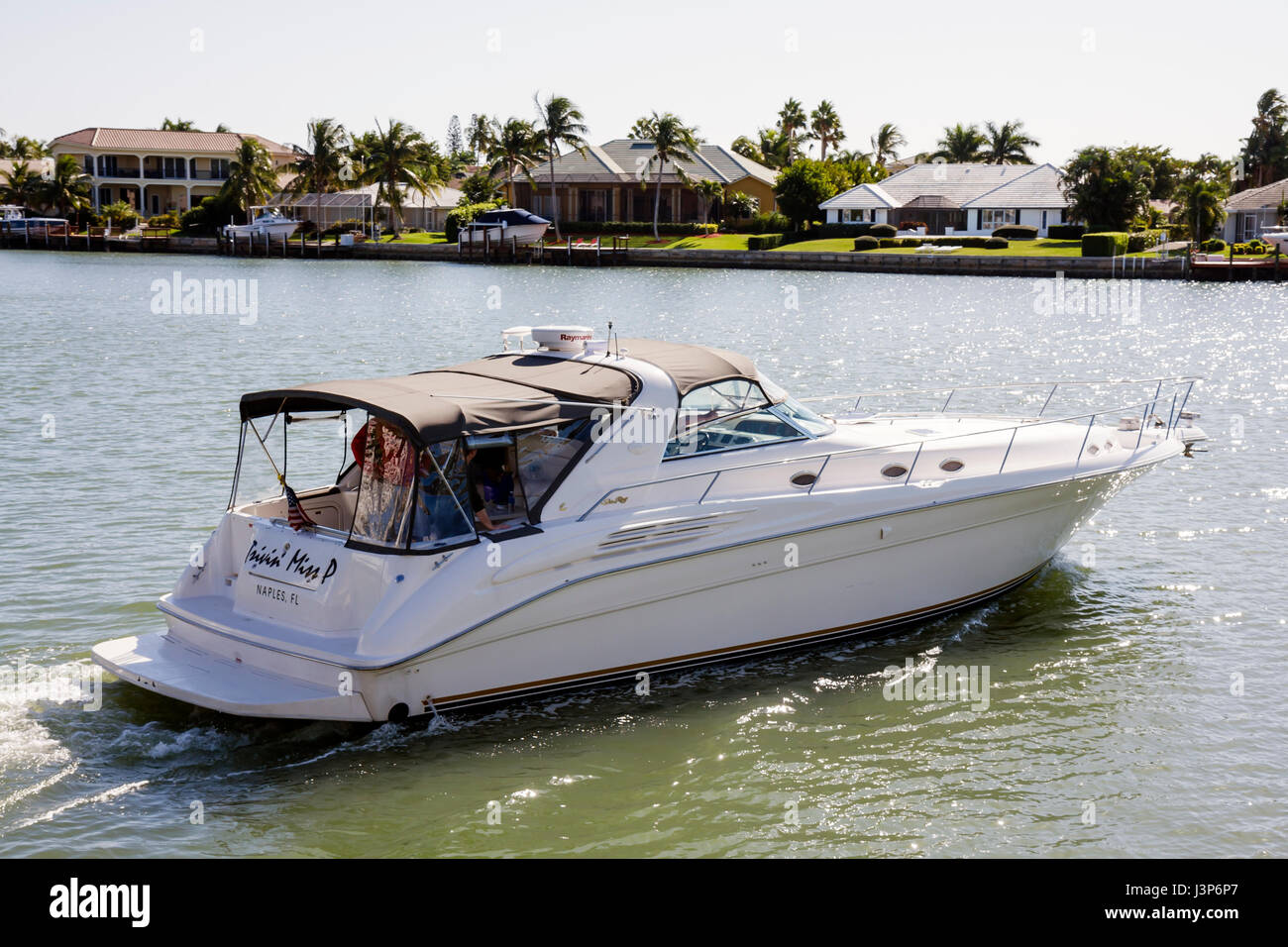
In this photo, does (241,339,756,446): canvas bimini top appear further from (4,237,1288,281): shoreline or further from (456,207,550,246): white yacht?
(456,207,550,246): white yacht

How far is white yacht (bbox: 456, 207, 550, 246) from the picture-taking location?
7712cm

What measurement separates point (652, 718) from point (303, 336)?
28.2 meters

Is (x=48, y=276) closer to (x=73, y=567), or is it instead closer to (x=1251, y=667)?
(x=73, y=567)

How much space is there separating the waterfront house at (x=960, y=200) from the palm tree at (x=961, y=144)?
20705mm

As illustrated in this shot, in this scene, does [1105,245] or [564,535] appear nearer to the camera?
[564,535]

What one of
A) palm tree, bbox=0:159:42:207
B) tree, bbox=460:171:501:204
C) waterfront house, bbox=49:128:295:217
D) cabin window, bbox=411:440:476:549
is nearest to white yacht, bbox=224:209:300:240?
tree, bbox=460:171:501:204

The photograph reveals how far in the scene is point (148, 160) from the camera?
98.6m

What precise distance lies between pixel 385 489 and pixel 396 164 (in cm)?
8137

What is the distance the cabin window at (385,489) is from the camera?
888cm

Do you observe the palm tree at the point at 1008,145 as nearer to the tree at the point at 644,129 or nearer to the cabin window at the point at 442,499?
the tree at the point at 644,129

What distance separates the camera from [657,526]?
9484 mm

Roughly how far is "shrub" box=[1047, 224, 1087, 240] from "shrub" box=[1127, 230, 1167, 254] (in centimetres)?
365

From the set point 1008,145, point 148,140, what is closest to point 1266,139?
point 1008,145

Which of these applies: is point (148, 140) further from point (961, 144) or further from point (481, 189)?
point (961, 144)
